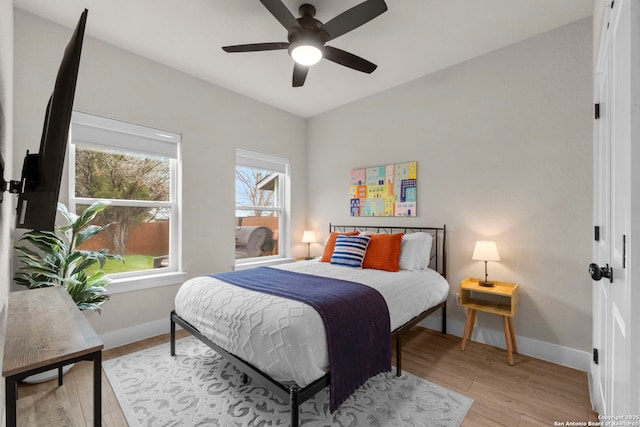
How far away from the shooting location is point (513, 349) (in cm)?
262

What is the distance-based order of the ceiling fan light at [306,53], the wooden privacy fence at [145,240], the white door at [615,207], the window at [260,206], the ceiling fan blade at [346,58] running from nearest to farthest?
the white door at [615,207], the ceiling fan light at [306,53], the ceiling fan blade at [346,58], the wooden privacy fence at [145,240], the window at [260,206]

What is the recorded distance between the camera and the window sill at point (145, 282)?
2748mm

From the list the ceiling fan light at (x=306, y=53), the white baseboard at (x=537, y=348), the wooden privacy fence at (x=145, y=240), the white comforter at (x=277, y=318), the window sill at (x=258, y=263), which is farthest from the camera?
the window sill at (x=258, y=263)

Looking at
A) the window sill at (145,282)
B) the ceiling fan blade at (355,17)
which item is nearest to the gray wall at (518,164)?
the ceiling fan blade at (355,17)

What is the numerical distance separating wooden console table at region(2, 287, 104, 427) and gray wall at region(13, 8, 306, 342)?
A: 1.46 metres

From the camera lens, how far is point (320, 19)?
2354 millimetres

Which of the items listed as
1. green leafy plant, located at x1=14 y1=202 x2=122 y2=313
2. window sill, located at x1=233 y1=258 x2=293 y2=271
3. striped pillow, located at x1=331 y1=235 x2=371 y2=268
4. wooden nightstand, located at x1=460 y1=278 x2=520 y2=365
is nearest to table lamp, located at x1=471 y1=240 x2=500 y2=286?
wooden nightstand, located at x1=460 y1=278 x2=520 y2=365

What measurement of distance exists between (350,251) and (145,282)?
82.7 inches

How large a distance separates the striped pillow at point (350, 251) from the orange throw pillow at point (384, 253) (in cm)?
5

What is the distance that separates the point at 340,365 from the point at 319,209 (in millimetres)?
2962

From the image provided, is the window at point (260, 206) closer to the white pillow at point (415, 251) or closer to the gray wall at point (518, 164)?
the gray wall at point (518, 164)

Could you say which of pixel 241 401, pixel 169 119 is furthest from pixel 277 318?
pixel 169 119

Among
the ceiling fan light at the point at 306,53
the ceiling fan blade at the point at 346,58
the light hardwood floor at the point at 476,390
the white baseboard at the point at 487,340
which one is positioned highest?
the ceiling fan blade at the point at 346,58

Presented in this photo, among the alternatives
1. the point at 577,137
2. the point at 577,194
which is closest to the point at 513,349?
the point at 577,194
